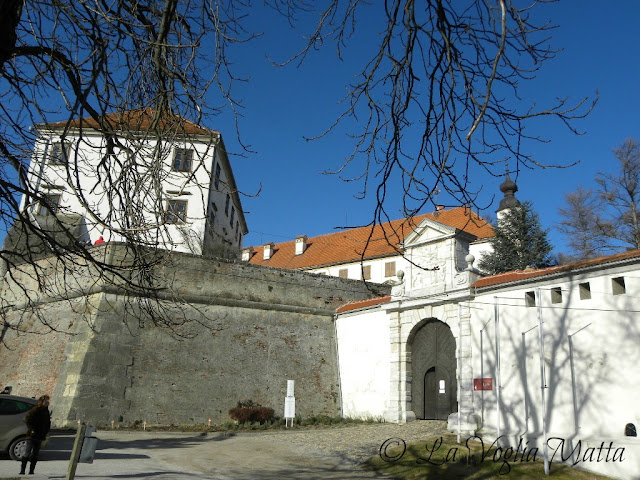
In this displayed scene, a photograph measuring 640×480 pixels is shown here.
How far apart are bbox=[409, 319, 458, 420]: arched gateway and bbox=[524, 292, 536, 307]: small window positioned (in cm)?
337

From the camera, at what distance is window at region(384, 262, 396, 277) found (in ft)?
126

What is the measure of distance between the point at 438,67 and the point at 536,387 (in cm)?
1083

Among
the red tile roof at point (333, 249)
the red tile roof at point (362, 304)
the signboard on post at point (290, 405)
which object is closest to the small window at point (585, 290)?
the red tile roof at point (362, 304)

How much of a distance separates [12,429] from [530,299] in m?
12.3

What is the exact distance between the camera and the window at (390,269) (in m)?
38.4

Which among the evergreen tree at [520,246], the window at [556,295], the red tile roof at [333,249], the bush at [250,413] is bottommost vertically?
the bush at [250,413]

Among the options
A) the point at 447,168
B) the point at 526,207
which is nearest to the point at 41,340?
the point at 447,168

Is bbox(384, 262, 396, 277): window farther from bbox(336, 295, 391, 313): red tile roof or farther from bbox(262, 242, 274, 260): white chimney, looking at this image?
bbox(336, 295, 391, 313): red tile roof

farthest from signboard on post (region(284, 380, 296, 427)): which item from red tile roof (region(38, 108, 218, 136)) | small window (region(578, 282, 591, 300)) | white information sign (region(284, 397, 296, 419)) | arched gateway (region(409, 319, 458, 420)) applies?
red tile roof (region(38, 108, 218, 136))

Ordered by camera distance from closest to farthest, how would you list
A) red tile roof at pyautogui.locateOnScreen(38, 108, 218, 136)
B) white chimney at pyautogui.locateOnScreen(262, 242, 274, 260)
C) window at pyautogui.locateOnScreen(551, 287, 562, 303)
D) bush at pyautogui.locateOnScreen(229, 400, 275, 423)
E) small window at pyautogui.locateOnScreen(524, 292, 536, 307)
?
1. red tile roof at pyautogui.locateOnScreen(38, 108, 218, 136)
2. window at pyautogui.locateOnScreen(551, 287, 562, 303)
3. small window at pyautogui.locateOnScreen(524, 292, 536, 307)
4. bush at pyautogui.locateOnScreen(229, 400, 275, 423)
5. white chimney at pyautogui.locateOnScreen(262, 242, 274, 260)

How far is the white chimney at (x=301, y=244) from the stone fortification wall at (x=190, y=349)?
83.0 ft

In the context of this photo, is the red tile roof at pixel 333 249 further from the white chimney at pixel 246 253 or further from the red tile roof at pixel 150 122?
the red tile roof at pixel 150 122

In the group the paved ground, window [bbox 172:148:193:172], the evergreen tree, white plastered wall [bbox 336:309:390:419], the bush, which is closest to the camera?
window [bbox 172:148:193:172]

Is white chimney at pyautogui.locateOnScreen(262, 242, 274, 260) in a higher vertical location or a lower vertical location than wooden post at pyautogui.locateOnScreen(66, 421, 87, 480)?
higher
